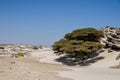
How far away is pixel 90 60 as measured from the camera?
45.9 meters

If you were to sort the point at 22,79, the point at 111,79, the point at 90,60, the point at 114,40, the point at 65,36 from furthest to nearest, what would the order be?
the point at 65,36 → the point at 114,40 → the point at 90,60 → the point at 111,79 → the point at 22,79

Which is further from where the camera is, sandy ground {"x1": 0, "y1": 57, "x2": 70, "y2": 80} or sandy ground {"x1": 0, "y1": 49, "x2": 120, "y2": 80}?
sandy ground {"x1": 0, "y1": 49, "x2": 120, "y2": 80}

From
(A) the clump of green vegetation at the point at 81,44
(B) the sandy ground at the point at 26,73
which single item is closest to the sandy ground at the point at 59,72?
(B) the sandy ground at the point at 26,73

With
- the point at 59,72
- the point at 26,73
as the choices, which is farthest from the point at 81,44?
the point at 26,73

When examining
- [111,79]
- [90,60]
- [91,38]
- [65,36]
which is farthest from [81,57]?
[111,79]

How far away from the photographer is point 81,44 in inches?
1752

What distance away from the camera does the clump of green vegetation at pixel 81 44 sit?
4324 cm

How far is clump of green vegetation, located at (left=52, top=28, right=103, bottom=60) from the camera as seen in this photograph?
142 feet

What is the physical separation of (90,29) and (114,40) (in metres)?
5.44

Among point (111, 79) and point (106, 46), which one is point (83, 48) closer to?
point (106, 46)

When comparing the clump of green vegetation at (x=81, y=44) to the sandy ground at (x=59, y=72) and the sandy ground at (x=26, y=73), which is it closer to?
the sandy ground at (x=59, y=72)

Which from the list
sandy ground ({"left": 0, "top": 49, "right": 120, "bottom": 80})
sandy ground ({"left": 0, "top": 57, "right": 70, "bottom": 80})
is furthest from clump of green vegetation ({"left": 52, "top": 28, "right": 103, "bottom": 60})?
sandy ground ({"left": 0, "top": 57, "right": 70, "bottom": 80})

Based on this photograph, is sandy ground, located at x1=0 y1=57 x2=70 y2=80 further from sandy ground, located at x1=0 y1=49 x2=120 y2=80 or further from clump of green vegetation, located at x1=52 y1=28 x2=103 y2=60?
clump of green vegetation, located at x1=52 y1=28 x2=103 y2=60

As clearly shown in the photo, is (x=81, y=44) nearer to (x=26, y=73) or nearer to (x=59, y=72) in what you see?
(x=59, y=72)
